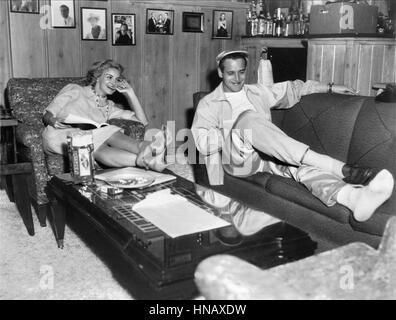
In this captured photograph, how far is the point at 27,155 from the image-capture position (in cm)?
312

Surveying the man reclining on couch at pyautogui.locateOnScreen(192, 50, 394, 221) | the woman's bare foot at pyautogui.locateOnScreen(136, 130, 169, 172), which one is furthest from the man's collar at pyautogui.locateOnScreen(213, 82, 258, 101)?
the woman's bare foot at pyautogui.locateOnScreen(136, 130, 169, 172)

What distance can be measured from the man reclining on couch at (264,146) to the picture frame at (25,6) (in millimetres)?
2148

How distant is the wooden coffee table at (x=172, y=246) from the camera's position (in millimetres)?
1453

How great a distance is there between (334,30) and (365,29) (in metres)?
0.27

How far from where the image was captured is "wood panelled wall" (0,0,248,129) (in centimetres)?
425

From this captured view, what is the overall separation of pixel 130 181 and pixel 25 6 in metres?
2.71

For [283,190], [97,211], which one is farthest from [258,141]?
[97,211]

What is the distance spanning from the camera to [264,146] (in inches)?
102

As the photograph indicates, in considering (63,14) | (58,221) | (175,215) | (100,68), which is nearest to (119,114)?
(100,68)

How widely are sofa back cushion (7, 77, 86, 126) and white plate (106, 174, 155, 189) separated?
132 centimetres

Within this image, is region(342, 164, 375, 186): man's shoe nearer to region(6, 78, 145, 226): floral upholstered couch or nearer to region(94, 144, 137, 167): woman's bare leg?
region(94, 144, 137, 167): woman's bare leg

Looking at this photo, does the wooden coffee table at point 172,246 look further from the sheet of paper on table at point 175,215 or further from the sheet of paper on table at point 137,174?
the sheet of paper on table at point 137,174

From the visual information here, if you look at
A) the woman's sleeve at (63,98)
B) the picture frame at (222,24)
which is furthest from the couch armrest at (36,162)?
the picture frame at (222,24)
